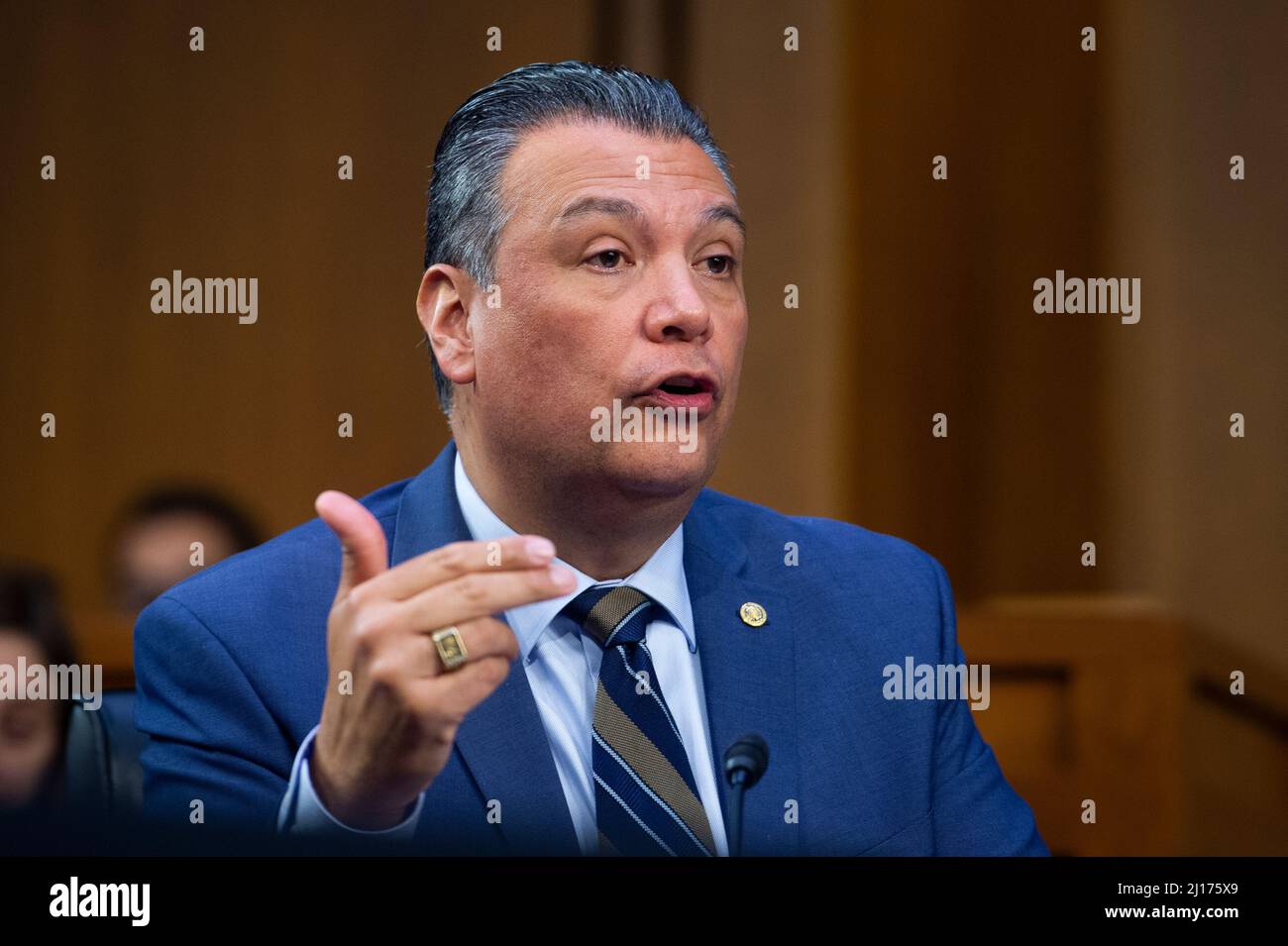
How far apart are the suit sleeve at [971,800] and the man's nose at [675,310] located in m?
0.61

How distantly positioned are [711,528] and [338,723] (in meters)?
0.69

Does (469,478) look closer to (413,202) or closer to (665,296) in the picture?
(665,296)

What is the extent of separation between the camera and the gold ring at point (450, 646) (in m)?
1.47

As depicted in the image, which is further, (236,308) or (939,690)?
(236,308)

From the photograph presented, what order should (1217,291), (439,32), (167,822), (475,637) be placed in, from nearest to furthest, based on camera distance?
1. (475,637)
2. (167,822)
3. (1217,291)
4. (439,32)

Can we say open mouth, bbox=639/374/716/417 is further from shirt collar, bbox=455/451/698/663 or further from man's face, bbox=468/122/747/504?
shirt collar, bbox=455/451/698/663

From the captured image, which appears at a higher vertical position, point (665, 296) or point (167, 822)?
point (665, 296)

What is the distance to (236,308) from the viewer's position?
2805mm

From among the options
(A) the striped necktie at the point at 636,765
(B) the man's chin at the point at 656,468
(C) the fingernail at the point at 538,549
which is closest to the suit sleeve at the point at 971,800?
(A) the striped necktie at the point at 636,765

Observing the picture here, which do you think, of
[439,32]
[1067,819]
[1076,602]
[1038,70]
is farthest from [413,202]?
[1067,819]

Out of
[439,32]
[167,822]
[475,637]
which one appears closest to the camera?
[475,637]

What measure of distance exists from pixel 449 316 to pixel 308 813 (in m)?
0.68

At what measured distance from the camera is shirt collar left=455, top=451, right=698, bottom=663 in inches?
71.4

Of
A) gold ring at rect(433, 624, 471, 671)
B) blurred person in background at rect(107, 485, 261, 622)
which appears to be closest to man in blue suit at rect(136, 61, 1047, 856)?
gold ring at rect(433, 624, 471, 671)
